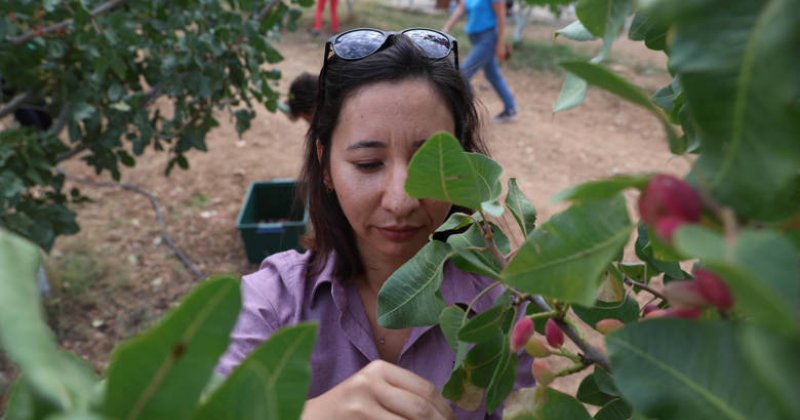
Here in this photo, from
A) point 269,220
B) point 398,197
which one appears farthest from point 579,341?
point 269,220

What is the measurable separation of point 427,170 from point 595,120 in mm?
6119

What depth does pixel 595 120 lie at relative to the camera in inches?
250

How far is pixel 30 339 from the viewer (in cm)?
32

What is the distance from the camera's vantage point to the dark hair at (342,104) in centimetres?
125

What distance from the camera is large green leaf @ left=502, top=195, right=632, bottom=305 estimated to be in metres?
0.41

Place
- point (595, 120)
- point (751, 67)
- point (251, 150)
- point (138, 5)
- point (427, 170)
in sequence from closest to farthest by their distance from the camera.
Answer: point (751, 67) < point (427, 170) < point (138, 5) < point (251, 150) < point (595, 120)

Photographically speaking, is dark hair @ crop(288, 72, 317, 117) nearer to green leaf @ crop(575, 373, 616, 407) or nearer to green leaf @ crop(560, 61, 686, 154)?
green leaf @ crop(575, 373, 616, 407)

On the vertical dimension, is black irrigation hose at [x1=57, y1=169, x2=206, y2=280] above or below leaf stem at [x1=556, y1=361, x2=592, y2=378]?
below

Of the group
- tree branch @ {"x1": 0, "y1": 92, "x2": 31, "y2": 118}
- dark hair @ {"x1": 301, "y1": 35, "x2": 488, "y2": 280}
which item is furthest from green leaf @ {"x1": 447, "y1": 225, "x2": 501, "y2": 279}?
tree branch @ {"x1": 0, "y1": 92, "x2": 31, "y2": 118}

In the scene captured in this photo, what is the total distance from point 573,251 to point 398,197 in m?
0.68

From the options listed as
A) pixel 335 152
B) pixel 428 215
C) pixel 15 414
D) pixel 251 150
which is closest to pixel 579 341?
pixel 15 414

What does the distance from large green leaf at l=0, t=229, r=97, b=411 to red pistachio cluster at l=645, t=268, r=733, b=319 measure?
33 cm

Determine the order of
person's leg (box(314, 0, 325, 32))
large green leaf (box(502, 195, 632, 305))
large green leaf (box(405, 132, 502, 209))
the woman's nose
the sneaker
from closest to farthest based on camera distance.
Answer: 1. large green leaf (box(502, 195, 632, 305))
2. large green leaf (box(405, 132, 502, 209))
3. the woman's nose
4. person's leg (box(314, 0, 325, 32))
5. the sneaker

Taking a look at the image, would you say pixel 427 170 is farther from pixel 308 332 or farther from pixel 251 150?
pixel 251 150
